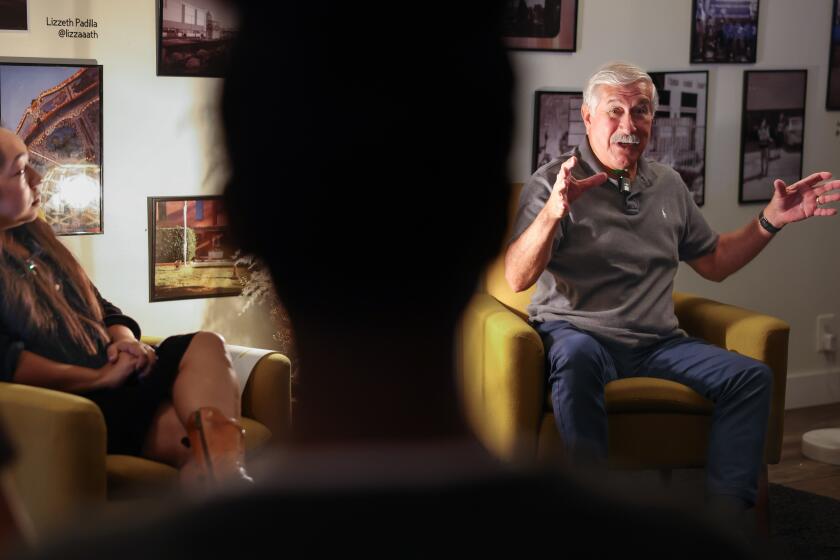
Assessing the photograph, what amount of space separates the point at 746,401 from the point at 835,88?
146 centimetres

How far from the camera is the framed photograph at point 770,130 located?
273 cm

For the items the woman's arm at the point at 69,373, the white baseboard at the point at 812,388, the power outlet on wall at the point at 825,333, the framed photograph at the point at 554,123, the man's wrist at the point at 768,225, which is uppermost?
the framed photograph at the point at 554,123

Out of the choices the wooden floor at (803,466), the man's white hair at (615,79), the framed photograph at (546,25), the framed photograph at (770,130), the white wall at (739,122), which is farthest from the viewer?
the framed photograph at (770,130)

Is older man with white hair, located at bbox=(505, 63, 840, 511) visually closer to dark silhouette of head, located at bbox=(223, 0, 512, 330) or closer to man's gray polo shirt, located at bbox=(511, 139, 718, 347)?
man's gray polo shirt, located at bbox=(511, 139, 718, 347)

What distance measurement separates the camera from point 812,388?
299 centimetres

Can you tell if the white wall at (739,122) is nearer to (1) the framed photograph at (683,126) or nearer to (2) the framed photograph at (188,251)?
(1) the framed photograph at (683,126)

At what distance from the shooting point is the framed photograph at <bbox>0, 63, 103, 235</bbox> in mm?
1764

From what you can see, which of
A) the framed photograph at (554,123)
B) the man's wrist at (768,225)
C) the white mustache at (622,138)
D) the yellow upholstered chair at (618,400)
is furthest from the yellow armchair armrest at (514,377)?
the framed photograph at (554,123)

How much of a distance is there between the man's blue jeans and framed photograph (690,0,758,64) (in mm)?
1064

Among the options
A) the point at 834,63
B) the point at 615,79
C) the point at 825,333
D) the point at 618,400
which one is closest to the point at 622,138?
the point at 615,79

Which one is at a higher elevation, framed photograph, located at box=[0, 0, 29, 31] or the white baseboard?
framed photograph, located at box=[0, 0, 29, 31]

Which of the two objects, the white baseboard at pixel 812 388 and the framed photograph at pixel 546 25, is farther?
the white baseboard at pixel 812 388

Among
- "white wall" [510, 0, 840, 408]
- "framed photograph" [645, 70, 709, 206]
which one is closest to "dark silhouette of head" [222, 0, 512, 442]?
"white wall" [510, 0, 840, 408]

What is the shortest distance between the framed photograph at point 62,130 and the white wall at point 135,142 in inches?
0.8
